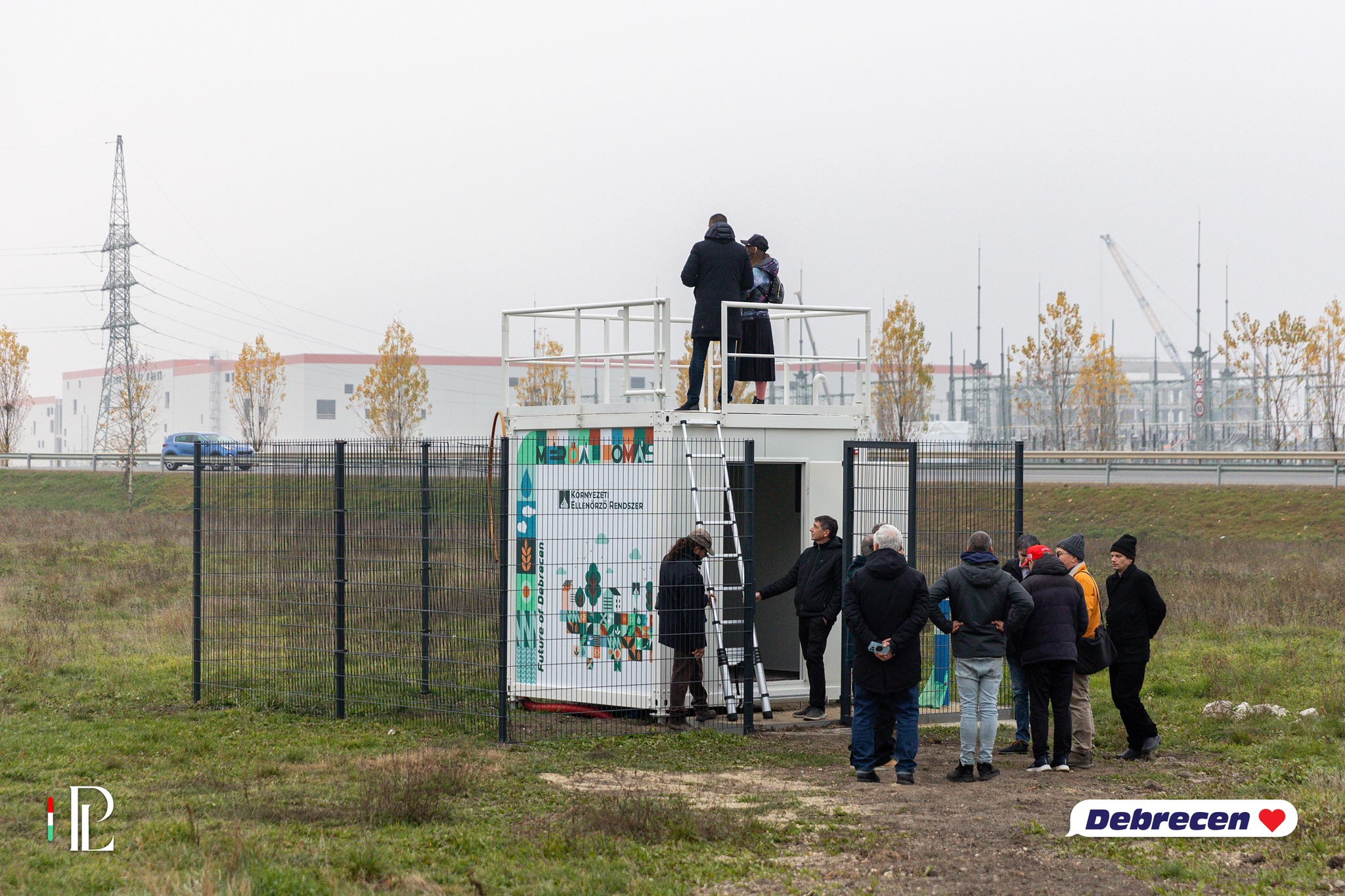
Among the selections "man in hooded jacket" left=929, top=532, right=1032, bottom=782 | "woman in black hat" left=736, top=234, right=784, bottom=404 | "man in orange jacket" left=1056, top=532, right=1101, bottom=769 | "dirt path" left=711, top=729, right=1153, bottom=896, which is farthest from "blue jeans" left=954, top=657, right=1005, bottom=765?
"woman in black hat" left=736, top=234, right=784, bottom=404

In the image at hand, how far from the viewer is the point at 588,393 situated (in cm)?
7538

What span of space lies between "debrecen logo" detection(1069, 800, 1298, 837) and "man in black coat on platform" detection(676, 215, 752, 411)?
5.56 meters

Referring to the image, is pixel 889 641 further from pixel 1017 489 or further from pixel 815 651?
pixel 1017 489

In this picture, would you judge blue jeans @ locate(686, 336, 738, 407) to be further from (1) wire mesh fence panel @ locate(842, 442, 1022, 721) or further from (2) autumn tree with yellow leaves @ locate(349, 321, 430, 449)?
(2) autumn tree with yellow leaves @ locate(349, 321, 430, 449)

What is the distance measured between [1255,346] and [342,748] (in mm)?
43530

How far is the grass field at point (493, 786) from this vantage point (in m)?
7.08

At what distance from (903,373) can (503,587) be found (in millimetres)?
41566

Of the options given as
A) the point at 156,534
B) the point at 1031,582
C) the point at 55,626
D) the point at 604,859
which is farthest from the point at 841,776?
the point at 156,534

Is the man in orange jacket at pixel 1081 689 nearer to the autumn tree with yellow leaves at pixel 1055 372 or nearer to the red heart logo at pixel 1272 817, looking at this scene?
the red heart logo at pixel 1272 817

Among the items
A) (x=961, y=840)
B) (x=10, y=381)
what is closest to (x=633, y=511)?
(x=961, y=840)

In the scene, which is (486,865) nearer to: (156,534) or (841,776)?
(841,776)

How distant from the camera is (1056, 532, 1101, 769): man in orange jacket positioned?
1046 centimetres

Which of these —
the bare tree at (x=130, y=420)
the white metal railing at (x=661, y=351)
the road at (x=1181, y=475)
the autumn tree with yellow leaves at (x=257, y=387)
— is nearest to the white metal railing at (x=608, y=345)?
the white metal railing at (x=661, y=351)

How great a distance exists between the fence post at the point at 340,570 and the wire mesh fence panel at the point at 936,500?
4614mm
